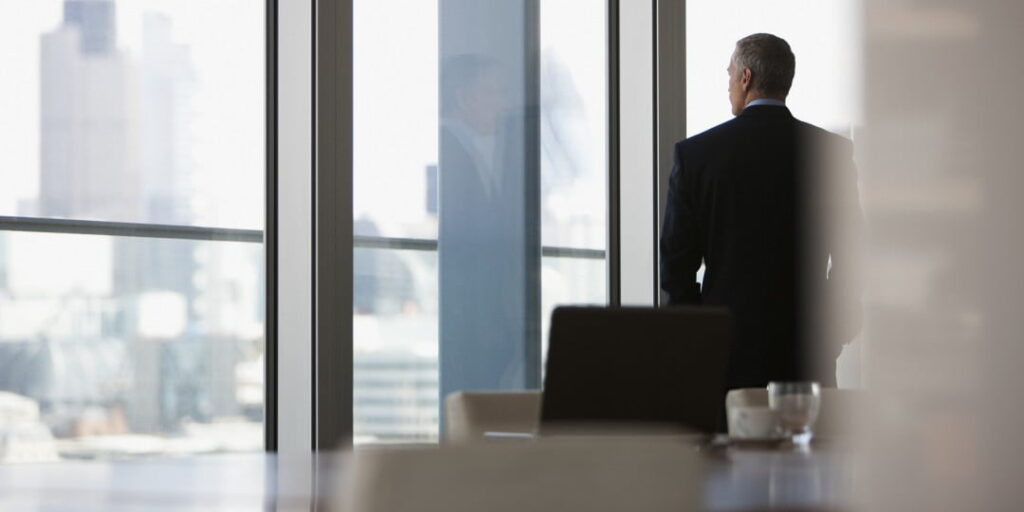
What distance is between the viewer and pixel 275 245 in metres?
4.24

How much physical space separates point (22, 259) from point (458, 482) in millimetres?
3082

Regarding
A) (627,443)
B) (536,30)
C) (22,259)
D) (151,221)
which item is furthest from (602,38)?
(627,443)

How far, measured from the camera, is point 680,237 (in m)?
3.68

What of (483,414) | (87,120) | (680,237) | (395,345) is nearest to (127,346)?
(87,120)

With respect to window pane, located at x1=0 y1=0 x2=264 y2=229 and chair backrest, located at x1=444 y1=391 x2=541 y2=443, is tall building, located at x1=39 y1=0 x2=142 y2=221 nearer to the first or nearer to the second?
window pane, located at x1=0 y1=0 x2=264 y2=229

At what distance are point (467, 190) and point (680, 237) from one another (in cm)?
129

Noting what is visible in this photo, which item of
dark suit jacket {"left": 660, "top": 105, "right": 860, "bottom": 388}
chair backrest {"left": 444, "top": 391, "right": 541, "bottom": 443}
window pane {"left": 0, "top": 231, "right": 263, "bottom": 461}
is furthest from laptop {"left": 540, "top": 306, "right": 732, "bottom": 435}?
window pane {"left": 0, "top": 231, "right": 263, "bottom": 461}

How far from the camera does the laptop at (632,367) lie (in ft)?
Result: 6.85

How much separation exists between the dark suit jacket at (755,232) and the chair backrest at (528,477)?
2611mm

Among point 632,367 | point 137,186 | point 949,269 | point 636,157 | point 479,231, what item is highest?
point 636,157

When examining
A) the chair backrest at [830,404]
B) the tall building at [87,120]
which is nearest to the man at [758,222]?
the chair backrest at [830,404]

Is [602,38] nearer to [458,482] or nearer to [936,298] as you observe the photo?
[936,298]

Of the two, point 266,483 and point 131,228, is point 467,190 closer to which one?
point 131,228

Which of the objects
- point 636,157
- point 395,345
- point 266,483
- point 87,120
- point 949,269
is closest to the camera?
point 266,483
